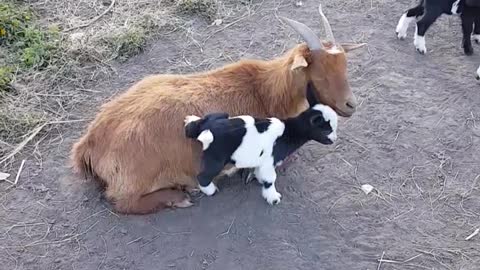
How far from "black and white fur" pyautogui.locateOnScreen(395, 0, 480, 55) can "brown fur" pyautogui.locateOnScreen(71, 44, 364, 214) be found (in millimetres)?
1602

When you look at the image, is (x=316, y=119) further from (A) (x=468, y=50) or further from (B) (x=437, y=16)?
(A) (x=468, y=50)

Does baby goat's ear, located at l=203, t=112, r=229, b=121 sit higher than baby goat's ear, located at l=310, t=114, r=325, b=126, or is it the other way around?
baby goat's ear, located at l=203, t=112, r=229, b=121

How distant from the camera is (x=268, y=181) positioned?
4.76 meters

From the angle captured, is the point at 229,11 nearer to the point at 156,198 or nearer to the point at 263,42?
the point at 263,42

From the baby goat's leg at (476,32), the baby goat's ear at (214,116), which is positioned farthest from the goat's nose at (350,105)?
the baby goat's leg at (476,32)

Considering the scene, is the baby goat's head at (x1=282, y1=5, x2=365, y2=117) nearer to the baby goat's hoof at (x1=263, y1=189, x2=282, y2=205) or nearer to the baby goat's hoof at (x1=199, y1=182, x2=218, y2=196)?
the baby goat's hoof at (x1=263, y1=189, x2=282, y2=205)

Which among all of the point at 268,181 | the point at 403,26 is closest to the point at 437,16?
the point at 403,26

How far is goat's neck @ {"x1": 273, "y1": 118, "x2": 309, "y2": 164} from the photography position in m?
4.66

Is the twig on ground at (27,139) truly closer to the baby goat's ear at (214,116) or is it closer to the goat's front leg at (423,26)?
the baby goat's ear at (214,116)

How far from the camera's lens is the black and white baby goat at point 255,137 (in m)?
4.45

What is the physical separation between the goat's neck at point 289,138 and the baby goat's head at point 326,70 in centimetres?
28

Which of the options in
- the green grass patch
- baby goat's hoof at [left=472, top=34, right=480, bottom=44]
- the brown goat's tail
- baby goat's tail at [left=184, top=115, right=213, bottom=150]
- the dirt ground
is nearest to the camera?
baby goat's tail at [left=184, top=115, right=213, bottom=150]

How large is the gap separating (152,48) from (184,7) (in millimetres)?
638

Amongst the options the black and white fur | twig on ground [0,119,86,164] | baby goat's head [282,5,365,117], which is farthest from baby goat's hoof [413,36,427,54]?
twig on ground [0,119,86,164]
